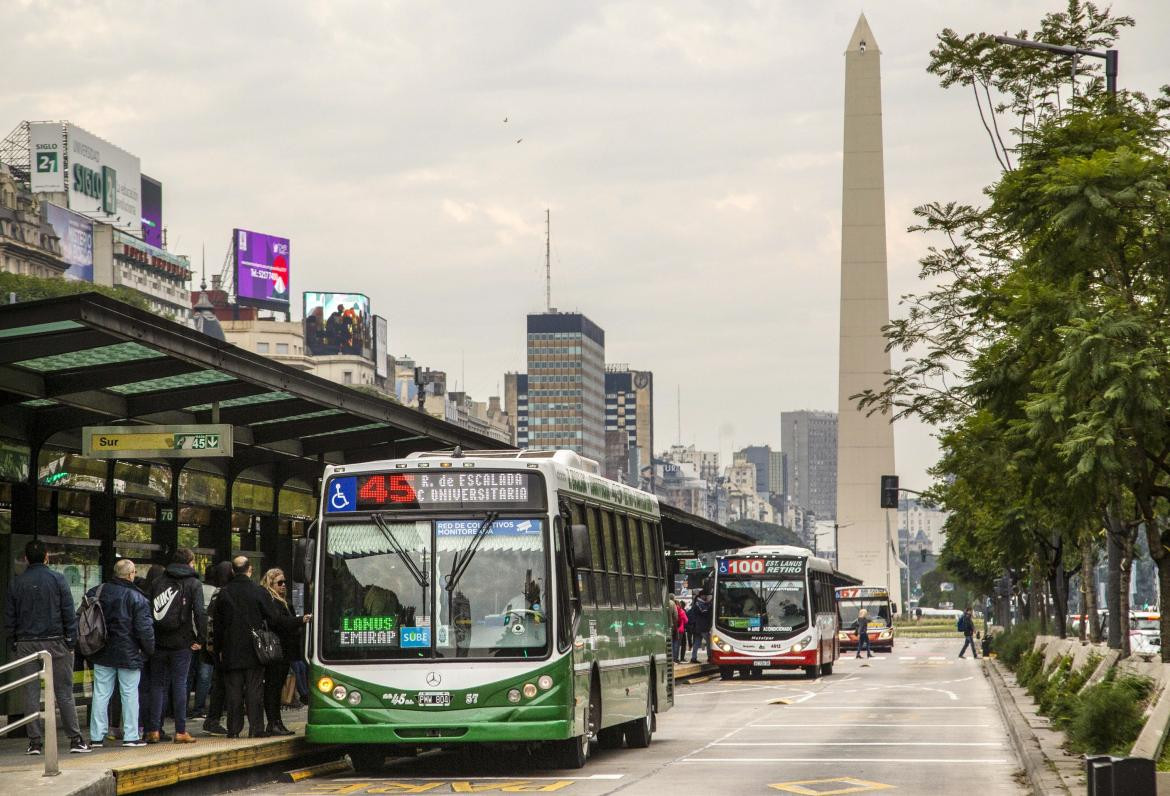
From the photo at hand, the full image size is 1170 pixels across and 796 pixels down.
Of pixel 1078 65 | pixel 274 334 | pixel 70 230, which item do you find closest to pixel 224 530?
pixel 1078 65

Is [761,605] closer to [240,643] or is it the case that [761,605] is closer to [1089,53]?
[1089,53]

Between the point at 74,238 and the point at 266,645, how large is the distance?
101 metres

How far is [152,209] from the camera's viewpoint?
130 m

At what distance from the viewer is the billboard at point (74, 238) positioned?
362 ft

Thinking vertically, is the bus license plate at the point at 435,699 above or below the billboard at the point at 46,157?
below

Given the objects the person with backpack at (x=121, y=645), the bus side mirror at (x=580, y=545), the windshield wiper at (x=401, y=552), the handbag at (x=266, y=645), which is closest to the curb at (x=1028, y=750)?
the bus side mirror at (x=580, y=545)

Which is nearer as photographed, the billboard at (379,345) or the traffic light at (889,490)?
the traffic light at (889,490)

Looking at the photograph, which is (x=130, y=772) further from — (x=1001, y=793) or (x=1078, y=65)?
(x=1078, y=65)

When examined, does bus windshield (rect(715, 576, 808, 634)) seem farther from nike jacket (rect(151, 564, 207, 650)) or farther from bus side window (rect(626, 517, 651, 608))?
nike jacket (rect(151, 564, 207, 650))

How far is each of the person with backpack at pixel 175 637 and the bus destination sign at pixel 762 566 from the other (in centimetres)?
2646

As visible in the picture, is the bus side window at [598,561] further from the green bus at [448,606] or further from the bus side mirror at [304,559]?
the bus side mirror at [304,559]

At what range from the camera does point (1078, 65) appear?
23984mm

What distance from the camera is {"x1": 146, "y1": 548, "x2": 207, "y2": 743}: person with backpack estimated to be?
16547mm

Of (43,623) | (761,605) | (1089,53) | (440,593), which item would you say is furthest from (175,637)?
(761,605)
